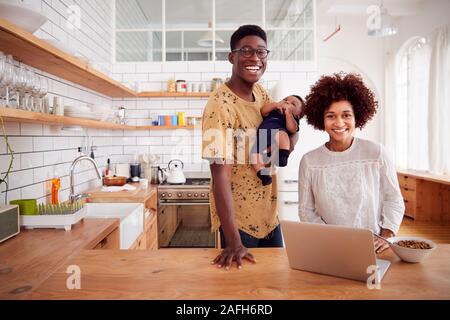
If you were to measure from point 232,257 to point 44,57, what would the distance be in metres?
Answer: 1.59

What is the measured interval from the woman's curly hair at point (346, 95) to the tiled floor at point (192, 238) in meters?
2.13

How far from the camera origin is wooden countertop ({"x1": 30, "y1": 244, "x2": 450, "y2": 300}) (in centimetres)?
93

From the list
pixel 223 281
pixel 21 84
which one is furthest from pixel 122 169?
pixel 223 281

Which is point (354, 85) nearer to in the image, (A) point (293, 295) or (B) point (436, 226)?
(A) point (293, 295)

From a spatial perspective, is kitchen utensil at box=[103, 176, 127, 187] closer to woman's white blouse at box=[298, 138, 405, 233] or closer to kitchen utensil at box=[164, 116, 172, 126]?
kitchen utensil at box=[164, 116, 172, 126]

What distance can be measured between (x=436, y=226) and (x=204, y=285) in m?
4.90

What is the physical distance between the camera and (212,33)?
4305mm

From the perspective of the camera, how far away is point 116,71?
415cm

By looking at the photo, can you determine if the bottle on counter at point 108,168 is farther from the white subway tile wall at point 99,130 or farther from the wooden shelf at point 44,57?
the wooden shelf at point 44,57

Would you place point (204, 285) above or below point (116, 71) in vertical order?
below

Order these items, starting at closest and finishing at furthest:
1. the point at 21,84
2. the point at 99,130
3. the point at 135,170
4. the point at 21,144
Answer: the point at 21,84 < the point at 21,144 < the point at 99,130 < the point at 135,170

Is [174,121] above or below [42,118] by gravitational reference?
above

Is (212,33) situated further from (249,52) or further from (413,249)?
(413,249)

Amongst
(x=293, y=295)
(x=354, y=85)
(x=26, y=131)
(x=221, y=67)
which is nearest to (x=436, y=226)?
(x=221, y=67)
